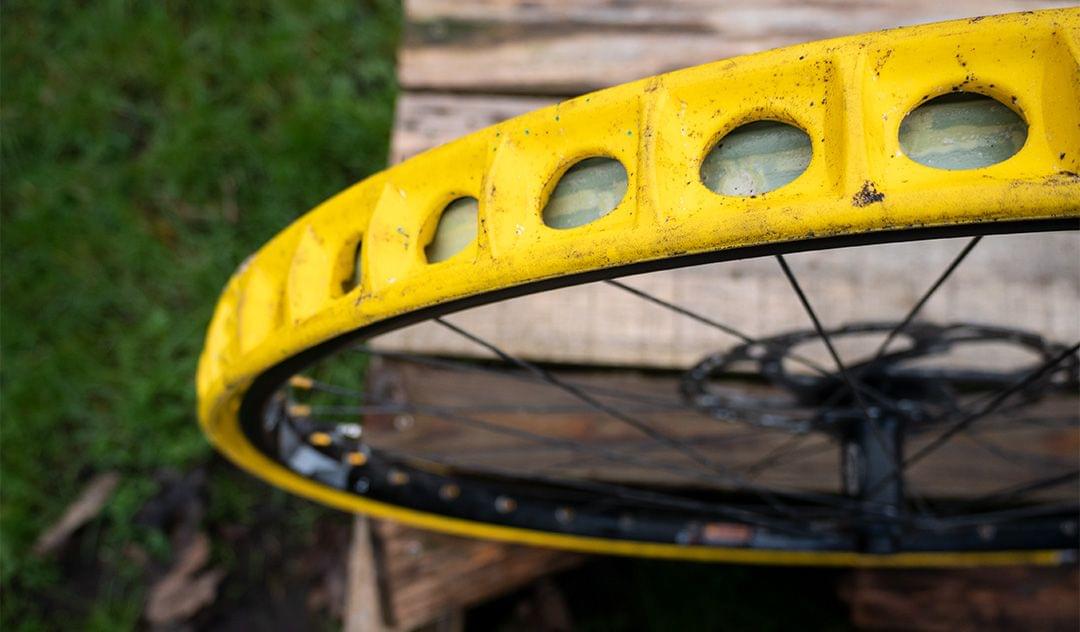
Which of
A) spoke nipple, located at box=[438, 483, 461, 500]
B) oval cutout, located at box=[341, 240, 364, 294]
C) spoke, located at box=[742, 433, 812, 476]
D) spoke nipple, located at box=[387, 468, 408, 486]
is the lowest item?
spoke nipple, located at box=[438, 483, 461, 500]

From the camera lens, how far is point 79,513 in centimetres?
168

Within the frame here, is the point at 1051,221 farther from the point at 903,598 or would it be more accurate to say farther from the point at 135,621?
the point at 135,621

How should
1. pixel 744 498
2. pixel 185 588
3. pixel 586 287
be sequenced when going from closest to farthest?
pixel 586 287
pixel 744 498
pixel 185 588

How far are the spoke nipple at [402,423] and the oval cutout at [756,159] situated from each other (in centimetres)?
89

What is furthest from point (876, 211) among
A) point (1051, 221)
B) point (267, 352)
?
point (267, 352)

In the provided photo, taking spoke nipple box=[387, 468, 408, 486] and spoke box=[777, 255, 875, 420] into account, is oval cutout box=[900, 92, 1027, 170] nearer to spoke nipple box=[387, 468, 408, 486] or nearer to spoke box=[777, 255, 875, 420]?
spoke box=[777, 255, 875, 420]

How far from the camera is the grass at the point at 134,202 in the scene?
5.53 feet

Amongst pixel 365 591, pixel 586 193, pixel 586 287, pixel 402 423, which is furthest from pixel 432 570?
pixel 586 193

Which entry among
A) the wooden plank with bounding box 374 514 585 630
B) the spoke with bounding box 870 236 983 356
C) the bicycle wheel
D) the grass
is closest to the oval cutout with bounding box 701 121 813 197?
the bicycle wheel

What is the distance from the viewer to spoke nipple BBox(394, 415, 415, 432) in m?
1.34

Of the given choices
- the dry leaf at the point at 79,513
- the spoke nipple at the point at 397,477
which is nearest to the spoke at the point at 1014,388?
the spoke nipple at the point at 397,477

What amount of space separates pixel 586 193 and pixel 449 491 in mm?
827

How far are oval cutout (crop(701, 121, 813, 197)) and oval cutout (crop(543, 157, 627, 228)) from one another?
0.17 feet

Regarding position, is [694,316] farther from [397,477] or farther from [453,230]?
[397,477]
